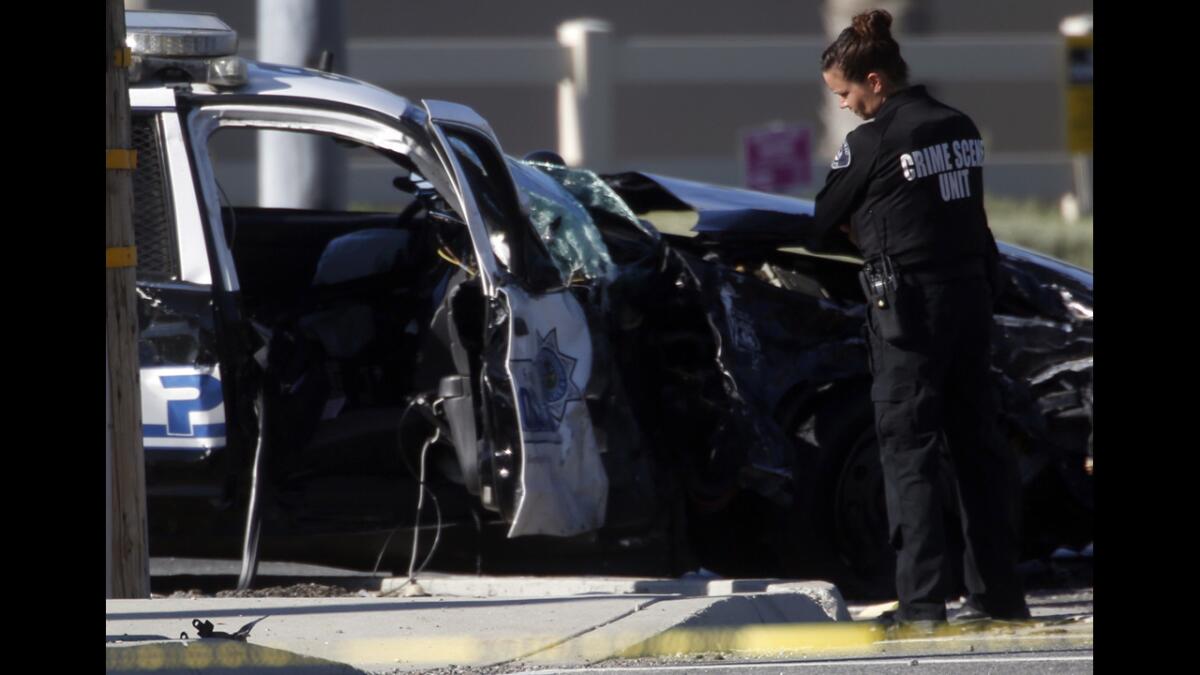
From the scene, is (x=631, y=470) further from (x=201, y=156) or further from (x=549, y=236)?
(x=201, y=156)

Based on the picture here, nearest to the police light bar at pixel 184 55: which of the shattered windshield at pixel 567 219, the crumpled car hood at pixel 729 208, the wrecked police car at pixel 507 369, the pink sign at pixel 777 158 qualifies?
the wrecked police car at pixel 507 369

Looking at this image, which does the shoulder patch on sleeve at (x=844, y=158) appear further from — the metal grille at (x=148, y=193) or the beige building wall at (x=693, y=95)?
the beige building wall at (x=693, y=95)

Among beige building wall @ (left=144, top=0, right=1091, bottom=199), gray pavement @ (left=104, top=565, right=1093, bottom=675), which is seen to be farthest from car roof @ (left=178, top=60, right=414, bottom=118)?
beige building wall @ (left=144, top=0, right=1091, bottom=199)

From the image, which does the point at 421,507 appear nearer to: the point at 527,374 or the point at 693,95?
the point at 527,374

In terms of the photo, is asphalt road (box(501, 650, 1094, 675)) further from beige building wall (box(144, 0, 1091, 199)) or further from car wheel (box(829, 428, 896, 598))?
beige building wall (box(144, 0, 1091, 199))

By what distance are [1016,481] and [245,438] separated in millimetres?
2395

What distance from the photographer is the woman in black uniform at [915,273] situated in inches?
210

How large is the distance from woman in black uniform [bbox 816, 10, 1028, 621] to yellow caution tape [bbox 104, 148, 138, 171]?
2014 mm

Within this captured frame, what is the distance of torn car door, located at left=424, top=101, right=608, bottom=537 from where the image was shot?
5.67 meters

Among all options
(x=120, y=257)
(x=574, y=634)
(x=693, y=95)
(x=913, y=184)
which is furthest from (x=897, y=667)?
(x=693, y=95)

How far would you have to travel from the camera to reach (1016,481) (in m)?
5.62

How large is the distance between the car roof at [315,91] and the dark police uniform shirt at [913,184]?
143 centimetres

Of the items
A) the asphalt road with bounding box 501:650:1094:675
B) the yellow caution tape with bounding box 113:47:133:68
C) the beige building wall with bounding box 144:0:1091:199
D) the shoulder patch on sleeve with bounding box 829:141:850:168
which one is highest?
the beige building wall with bounding box 144:0:1091:199

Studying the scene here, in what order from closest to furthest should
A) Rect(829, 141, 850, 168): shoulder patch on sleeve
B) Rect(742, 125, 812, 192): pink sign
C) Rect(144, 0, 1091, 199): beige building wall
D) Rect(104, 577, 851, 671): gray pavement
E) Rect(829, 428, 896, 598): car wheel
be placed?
Rect(104, 577, 851, 671): gray pavement, Rect(829, 141, 850, 168): shoulder patch on sleeve, Rect(829, 428, 896, 598): car wheel, Rect(742, 125, 812, 192): pink sign, Rect(144, 0, 1091, 199): beige building wall
